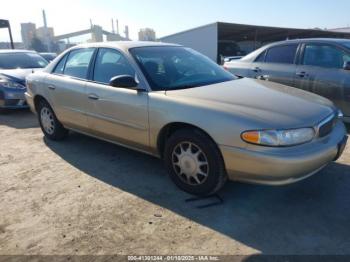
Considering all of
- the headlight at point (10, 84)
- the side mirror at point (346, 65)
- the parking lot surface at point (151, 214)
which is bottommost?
the parking lot surface at point (151, 214)

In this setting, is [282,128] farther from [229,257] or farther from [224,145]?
[229,257]

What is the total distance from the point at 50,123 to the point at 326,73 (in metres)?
4.58

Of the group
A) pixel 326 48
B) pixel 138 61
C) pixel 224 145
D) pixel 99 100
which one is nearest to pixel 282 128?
pixel 224 145

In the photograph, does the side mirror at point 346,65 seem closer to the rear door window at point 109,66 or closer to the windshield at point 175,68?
the windshield at point 175,68

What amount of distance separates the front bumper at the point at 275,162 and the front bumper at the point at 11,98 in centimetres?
611

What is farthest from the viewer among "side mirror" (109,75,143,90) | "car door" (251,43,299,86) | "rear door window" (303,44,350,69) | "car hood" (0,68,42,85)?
"car hood" (0,68,42,85)

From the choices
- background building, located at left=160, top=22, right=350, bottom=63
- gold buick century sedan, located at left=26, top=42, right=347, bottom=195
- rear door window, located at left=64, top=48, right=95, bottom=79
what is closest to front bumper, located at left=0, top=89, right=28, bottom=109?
gold buick century sedan, located at left=26, top=42, right=347, bottom=195

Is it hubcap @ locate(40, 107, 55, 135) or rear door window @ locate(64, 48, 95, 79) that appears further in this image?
hubcap @ locate(40, 107, 55, 135)

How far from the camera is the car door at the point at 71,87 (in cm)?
445

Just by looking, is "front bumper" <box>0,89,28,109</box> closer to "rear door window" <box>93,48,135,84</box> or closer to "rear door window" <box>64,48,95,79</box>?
"rear door window" <box>64,48,95,79</box>

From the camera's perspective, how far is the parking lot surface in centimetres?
267

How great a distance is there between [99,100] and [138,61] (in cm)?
71

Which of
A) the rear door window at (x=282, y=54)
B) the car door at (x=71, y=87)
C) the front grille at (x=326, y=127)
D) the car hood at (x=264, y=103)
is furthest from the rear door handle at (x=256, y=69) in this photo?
the car door at (x=71, y=87)

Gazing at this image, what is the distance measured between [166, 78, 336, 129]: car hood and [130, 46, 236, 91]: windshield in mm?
209
